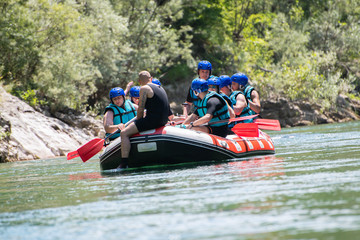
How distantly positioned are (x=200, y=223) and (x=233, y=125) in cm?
626

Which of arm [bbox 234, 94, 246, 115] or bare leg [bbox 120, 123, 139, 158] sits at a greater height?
arm [bbox 234, 94, 246, 115]

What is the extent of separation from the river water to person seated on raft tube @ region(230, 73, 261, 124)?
2568 millimetres

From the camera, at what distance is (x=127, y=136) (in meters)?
7.96

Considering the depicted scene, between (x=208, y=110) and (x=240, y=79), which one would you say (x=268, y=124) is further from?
(x=208, y=110)

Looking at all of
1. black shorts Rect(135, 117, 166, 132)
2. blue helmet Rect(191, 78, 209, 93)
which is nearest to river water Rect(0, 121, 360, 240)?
black shorts Rect(135, 117, 166, 132)

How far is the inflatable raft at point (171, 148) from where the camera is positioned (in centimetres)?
797

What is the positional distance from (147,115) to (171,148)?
23.5 inches

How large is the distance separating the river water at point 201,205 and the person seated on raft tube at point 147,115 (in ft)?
2.87

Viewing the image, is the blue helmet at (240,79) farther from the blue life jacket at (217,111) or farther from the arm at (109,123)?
the arm at (109,123)

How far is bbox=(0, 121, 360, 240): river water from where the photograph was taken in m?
3.49

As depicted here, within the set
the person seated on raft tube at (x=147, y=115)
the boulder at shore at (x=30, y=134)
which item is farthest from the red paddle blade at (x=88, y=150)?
the boulder at shore at (x=30, y=134)

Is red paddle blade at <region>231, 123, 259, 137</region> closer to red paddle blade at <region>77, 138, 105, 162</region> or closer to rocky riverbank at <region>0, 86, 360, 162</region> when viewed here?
red paddle blade at <region>77, 138, 105, 162</region>

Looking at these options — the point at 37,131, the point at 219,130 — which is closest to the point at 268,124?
the point at 219,130

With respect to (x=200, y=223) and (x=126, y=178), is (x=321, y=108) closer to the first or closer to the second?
(x=126, y=178)
